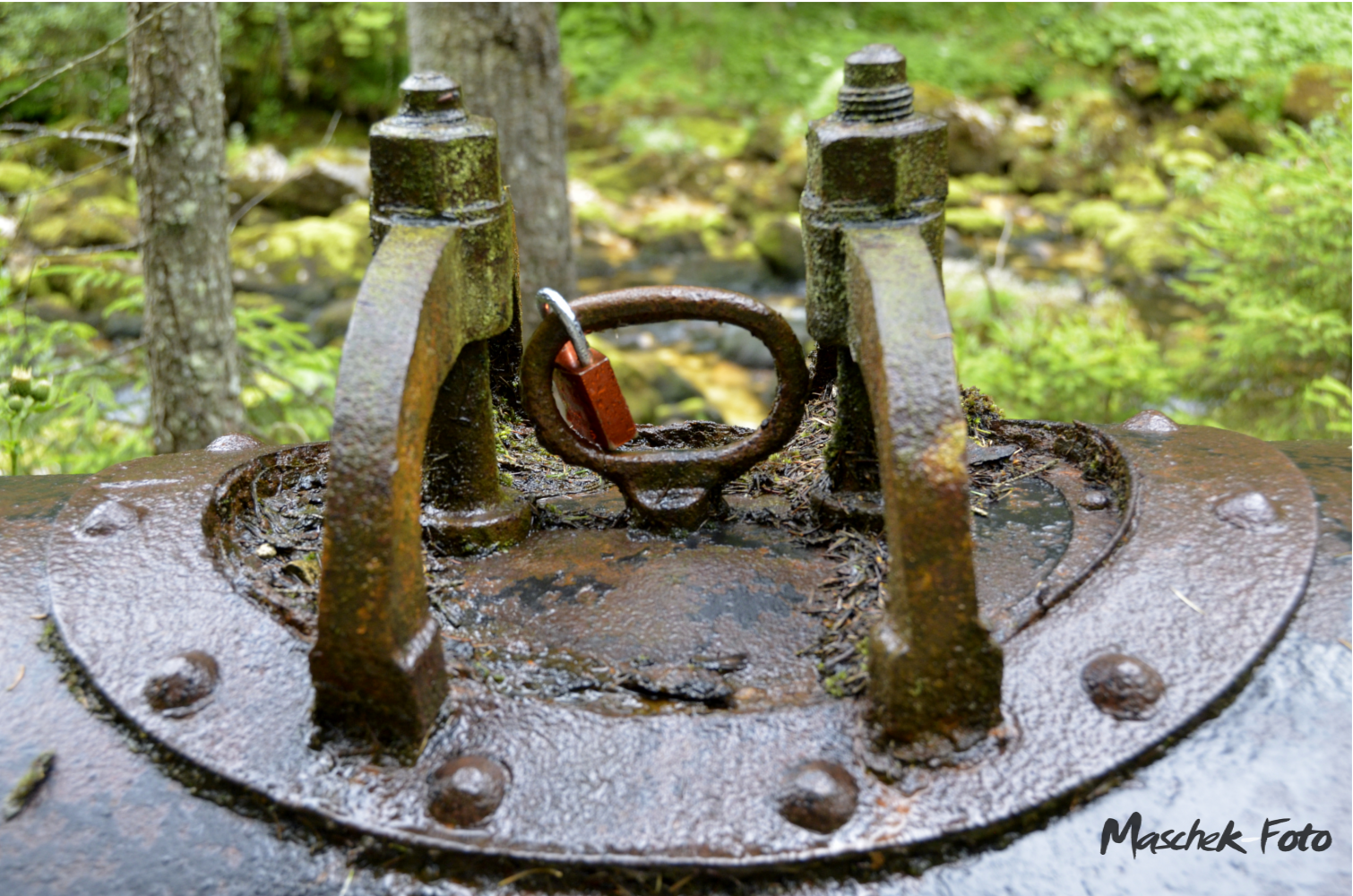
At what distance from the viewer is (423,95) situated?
4.98 ft

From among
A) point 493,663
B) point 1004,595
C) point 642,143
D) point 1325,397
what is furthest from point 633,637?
point 642,143

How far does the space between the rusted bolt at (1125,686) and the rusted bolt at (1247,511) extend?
29 cm

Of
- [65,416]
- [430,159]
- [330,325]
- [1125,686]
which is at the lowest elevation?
[330,325]

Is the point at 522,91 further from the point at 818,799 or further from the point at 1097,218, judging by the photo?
the point at 1097,218

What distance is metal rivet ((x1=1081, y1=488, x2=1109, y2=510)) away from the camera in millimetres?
1703

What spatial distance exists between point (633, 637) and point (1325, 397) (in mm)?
3985

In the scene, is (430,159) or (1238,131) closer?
(430,159)

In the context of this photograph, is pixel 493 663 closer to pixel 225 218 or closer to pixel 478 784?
pixel 478 784

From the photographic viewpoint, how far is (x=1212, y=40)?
12.2 meters

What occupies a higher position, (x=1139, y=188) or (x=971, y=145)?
(x=971, y=145)

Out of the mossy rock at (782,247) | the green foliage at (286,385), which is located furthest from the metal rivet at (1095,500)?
the mossy rock at (782,247)

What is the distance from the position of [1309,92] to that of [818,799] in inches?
490

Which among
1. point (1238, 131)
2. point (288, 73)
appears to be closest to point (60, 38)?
point (288, 73)

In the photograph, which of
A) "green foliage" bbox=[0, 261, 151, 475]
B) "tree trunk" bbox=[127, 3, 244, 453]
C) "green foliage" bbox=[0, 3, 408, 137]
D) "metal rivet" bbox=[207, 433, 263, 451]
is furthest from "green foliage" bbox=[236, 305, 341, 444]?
"green foliage" bbox=[0, 3, 408, 137]
